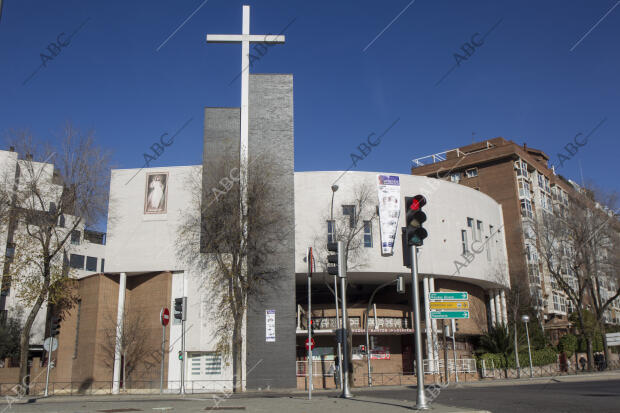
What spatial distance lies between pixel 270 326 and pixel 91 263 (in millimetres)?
34862

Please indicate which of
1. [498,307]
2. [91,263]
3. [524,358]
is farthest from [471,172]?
[91,263]

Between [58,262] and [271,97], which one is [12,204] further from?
[271,97]

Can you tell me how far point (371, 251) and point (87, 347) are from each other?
19.6 metres

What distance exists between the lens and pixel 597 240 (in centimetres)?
4538

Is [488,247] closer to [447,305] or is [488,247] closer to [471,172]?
[471,172]

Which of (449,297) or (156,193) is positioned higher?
(156,193)

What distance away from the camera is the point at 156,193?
36906 mm

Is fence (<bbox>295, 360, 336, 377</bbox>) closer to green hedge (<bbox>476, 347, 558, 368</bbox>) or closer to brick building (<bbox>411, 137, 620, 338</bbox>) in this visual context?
green hedge (<bbox>476, 347, 558, 368</bbox>)

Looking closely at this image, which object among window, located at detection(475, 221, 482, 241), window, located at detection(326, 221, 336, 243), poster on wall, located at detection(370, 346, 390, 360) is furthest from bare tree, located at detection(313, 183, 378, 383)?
window, located at detection(475, 221, 482, 241)

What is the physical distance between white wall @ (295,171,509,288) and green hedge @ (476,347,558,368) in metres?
5.93

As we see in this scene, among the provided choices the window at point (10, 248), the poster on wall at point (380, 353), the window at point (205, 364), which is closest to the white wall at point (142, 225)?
the window at point (205, 364)

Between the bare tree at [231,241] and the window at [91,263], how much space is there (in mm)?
29857

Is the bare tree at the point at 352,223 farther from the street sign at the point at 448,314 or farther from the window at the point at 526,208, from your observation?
the window at the point at 526,208

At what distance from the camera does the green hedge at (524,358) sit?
43.4m
